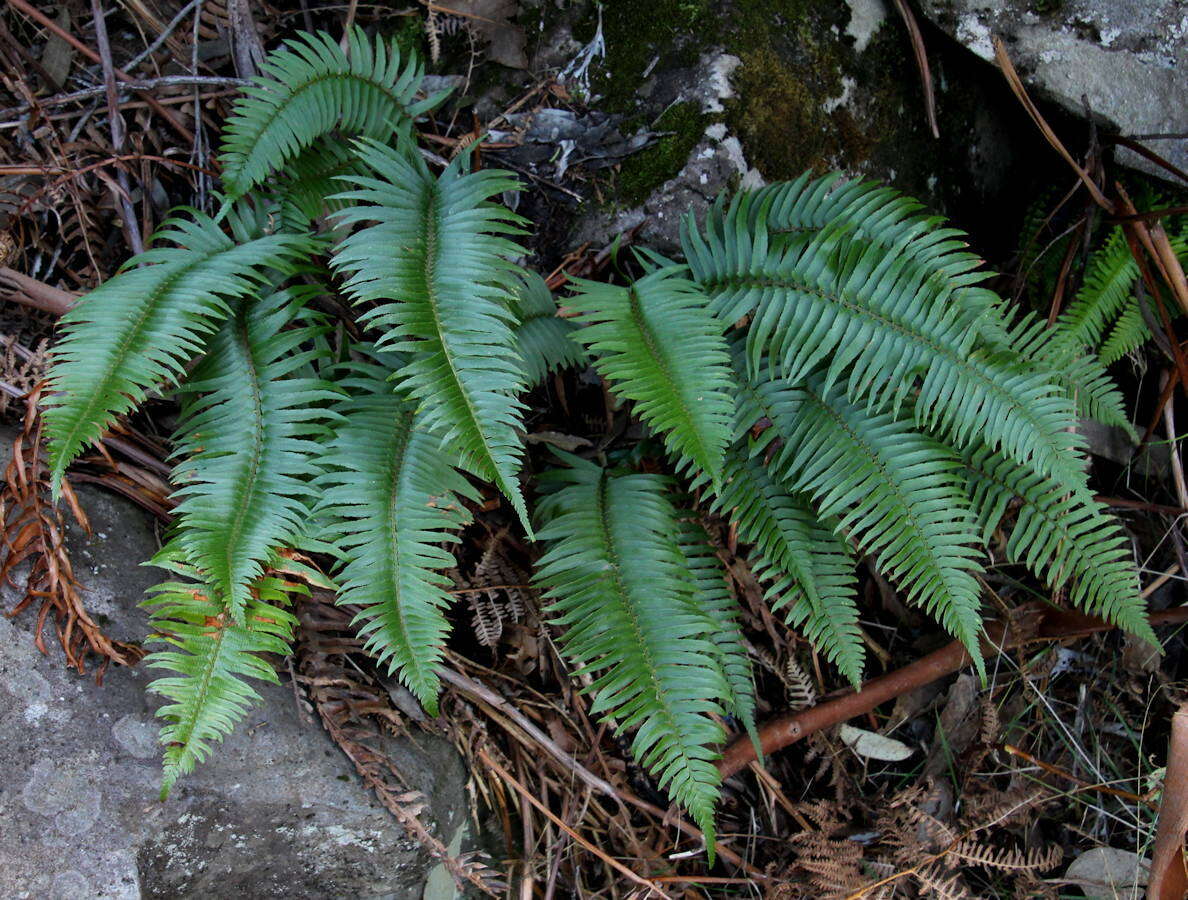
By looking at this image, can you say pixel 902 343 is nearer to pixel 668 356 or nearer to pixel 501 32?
pixel 668 356

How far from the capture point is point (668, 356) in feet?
7.52

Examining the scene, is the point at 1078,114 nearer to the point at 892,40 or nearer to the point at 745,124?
the point at 892,40

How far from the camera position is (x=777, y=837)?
2881 millimetres

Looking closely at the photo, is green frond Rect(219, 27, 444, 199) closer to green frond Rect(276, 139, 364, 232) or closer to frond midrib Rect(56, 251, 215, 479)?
green frond Rect(276, 139, 364, 232)

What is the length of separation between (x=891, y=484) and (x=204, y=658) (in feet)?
6.02

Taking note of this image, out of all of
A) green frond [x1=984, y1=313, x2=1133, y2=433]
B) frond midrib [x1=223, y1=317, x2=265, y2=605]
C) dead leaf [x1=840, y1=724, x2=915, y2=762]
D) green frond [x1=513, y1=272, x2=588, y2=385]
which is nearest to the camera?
frond midrib [x1=223, y1=317, x2=265, y2=605]

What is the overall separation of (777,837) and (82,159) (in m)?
3.06

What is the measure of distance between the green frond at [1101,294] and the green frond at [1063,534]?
1.85 ft

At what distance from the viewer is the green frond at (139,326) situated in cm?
204

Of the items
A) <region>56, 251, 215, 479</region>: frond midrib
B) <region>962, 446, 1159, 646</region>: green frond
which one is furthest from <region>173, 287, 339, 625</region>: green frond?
<region>962, 446, 1159, 646</region>: green frond

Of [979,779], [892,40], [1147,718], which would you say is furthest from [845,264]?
[1147,718]

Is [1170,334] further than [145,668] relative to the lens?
Yes

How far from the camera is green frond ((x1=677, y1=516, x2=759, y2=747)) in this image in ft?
8.57

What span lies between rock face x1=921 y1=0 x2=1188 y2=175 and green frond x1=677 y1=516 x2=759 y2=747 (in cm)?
188
